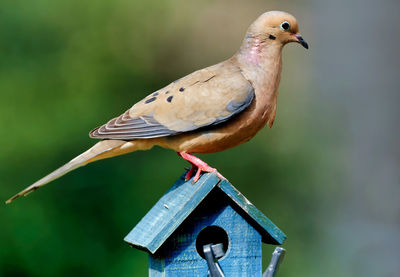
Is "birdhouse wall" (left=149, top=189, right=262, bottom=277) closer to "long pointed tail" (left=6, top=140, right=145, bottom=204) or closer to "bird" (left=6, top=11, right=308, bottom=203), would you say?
"bird" (left=6, top=11, right=308, bottom=203)

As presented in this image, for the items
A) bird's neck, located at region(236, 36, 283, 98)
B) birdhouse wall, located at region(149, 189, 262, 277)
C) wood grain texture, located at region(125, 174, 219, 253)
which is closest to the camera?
wood grain texture, located at region(125, 174, 219, 253)

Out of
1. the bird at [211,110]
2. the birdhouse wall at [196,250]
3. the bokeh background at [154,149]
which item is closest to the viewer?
the birdhouse wall at [196,250]

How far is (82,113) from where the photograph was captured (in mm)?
5508

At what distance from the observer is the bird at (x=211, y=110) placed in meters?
3.02

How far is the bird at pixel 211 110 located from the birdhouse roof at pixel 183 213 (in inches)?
5.3

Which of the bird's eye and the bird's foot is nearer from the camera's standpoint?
the bird's foot

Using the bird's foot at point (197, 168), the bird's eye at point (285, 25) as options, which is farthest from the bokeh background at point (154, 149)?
the bird's eye at point (285, 25)

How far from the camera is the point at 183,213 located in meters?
2.72

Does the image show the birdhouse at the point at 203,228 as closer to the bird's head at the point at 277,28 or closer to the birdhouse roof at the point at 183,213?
the birdhouse roof at the point at 183,213

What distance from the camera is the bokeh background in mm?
5207

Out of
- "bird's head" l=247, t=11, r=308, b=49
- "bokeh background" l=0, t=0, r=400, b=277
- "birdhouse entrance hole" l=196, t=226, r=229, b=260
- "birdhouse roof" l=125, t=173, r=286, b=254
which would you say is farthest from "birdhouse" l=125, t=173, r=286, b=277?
"bokeh background" l=0, t=0, r=400, b=277

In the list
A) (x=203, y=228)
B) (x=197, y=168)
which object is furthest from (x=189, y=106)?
(x=203, y=228)

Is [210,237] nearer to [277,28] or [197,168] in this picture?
[197,168]

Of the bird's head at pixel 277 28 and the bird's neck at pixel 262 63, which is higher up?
the bird's head at pixel 277 28
